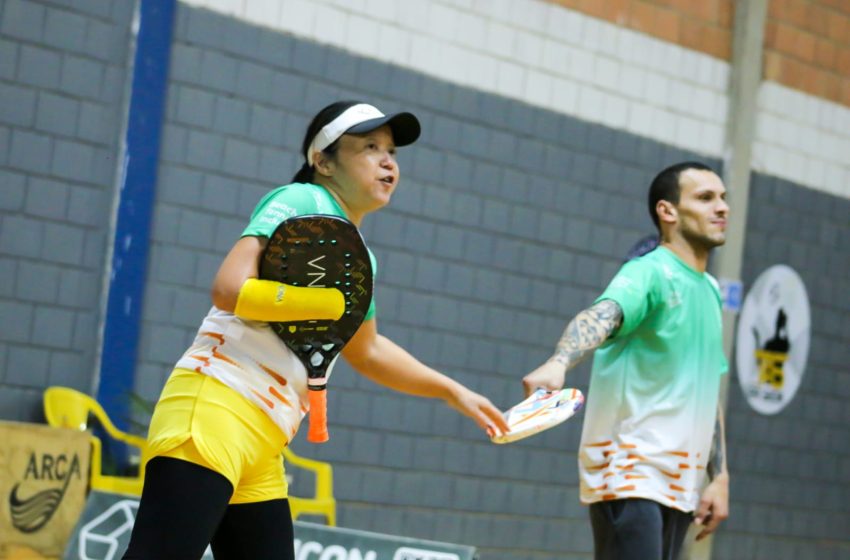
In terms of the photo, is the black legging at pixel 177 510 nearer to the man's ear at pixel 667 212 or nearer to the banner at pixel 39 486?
the man's ear at pixel 667 212

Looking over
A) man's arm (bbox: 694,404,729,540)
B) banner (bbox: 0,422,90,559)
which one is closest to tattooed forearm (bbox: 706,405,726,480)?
man's arm (bbox: 694,404,729,540)

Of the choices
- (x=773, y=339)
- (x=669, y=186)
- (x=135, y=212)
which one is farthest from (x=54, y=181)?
(x=773, y=339)

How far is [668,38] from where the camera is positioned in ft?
28.6

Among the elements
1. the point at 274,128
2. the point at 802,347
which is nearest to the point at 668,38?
the point at 802,347

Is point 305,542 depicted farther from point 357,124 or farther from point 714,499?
point 357,124

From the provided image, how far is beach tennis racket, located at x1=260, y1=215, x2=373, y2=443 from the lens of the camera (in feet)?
9.87

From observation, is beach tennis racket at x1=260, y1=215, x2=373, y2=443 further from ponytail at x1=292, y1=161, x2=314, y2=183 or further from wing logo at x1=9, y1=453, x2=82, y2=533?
wing logo at x1=9, y1=453, x2=82, y2=533

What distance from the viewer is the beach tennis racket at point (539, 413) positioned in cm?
322

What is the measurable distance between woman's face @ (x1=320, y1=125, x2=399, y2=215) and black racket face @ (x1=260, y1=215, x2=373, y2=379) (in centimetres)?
20

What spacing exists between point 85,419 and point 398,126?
10.4 feet

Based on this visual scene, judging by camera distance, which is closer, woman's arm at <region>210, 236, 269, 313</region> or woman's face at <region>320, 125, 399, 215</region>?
woman's arm at <region>210, 236, 269, 313</region>

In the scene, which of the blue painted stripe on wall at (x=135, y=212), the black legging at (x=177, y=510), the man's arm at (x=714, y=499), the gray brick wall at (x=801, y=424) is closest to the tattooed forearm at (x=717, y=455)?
the man's arm at (x=714, y=499)

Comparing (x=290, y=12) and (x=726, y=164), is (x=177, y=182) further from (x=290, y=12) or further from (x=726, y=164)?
(x=726, y=164)

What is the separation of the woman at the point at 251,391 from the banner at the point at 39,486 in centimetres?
261
